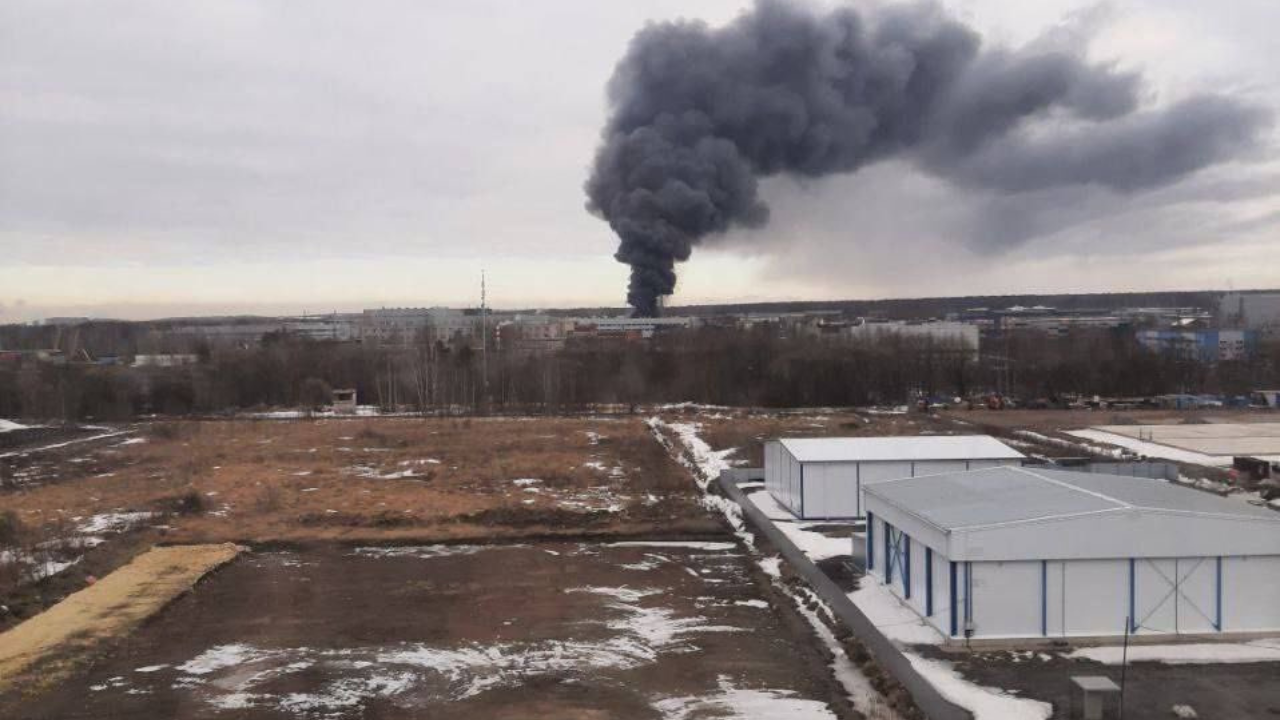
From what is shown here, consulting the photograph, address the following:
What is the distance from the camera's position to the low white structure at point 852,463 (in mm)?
19438

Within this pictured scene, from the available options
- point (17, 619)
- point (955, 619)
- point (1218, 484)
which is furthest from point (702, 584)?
point (1218, 484)

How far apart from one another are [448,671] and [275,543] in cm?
862

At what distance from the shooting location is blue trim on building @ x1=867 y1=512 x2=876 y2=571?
15031mm

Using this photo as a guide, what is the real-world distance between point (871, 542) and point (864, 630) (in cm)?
284

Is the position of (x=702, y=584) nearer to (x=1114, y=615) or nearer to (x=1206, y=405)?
(x=1114, y=615)

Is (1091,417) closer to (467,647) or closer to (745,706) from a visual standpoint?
(467,647)

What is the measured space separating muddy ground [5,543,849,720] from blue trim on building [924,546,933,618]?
61.1 inches

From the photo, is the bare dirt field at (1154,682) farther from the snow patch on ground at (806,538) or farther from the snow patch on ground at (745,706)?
the snow patch on ground at (806,538)

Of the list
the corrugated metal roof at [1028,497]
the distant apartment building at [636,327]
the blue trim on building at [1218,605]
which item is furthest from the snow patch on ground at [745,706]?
the distant apartment building at [636,327]

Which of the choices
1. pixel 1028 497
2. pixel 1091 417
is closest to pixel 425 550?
pixel 1028 497

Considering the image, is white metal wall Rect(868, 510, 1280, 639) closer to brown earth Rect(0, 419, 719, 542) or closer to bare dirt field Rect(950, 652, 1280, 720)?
bare dirt field Rect(950, 652, 1280, 720)

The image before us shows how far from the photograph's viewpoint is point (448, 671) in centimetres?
1168

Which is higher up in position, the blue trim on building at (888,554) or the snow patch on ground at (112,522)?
the blue trim on building at (888,554)

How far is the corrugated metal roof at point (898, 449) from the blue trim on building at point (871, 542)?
4.14 meters
